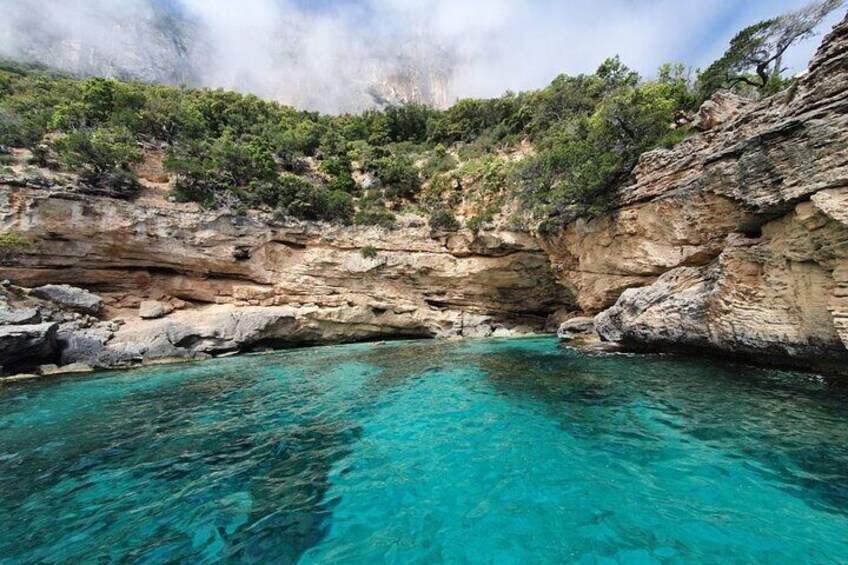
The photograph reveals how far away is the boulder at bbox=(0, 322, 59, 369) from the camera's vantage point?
39.3ft

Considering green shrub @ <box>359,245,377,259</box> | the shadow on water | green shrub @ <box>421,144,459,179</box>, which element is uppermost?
green shrub @ <box>421,144,459,179</box>

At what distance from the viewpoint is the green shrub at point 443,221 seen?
22.3 meters

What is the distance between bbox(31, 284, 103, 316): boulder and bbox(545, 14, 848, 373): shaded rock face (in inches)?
875

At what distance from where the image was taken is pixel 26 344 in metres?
12.2

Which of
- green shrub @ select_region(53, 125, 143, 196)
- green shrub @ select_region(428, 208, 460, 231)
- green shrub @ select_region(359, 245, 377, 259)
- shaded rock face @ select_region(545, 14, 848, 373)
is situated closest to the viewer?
shaded rock face @ select_region(545, 14, 848, 373)

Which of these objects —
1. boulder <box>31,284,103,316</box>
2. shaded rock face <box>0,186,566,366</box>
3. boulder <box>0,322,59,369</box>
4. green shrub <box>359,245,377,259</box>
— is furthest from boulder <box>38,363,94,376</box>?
green shrub <box>359,245,377,259</box>

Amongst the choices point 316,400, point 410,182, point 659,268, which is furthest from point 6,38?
point 659,268

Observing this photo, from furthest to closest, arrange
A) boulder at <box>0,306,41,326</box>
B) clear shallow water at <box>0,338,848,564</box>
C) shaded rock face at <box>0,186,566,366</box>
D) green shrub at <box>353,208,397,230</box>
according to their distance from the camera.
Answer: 1. green shrub at <box>353,208,397,230</box>
2. shaded rock face at <box>0,186,566,366</box>
3. boulder at <box>0,306,41,326</box>
4. clear shallow water at <box>0,338,848,564</box>

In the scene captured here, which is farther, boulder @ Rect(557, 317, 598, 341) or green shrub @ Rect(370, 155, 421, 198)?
green shrub @ Rect(370, 155, 421, 198)

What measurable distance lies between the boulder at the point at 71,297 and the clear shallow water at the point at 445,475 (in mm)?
9462

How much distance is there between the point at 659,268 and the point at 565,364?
19.1 feet

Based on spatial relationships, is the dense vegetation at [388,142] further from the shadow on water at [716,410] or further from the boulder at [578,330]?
the shadow on water at [716,410]

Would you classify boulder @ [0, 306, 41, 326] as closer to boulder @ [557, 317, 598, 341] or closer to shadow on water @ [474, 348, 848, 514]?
shadow on water @ [474, 348, 848, 514]

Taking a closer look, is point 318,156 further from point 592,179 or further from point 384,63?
point 384,63
